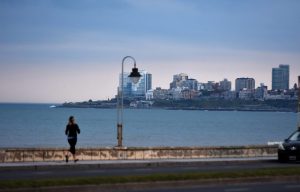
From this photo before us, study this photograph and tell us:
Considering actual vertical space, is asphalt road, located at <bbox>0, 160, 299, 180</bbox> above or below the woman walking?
below

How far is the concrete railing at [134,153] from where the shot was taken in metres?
26.6

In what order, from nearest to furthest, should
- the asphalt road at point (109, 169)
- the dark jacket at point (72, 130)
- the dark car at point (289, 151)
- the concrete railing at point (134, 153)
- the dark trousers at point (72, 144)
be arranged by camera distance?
the asphalt road at point (109, 169) → the dark trousers at point (72, 144) → the dark jacket at point (72, 130) → the concrete railing at point (134, 153) → the dark car at point (289, 151)

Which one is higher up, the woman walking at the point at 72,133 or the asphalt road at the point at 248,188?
the woman walking at the point at 72,133

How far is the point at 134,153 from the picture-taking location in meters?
29.2

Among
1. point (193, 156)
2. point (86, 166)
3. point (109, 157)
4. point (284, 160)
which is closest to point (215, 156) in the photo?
point (193, 156)

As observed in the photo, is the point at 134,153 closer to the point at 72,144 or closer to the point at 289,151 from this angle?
the point at 72,144

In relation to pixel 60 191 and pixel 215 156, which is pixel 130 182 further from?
pixel 215 156

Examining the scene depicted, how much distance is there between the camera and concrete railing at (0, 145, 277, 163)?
26.6 m

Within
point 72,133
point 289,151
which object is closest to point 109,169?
point 72,133

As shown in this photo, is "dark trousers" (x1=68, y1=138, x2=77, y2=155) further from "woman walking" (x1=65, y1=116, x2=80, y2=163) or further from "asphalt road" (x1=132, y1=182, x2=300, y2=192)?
"asphalt road" (x1=132, y1=182, x2=300, y2=192)

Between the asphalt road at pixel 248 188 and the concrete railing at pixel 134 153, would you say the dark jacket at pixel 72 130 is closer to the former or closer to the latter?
the concrete railing at pixel 134 153

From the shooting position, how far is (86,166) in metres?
24.9

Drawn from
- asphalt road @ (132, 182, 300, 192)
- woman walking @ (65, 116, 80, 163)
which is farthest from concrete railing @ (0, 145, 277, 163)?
asphalt road @ (132, 182, 300, 192)

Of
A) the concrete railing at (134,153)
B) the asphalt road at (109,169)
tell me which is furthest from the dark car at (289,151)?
the concrete railing at (134,153)
